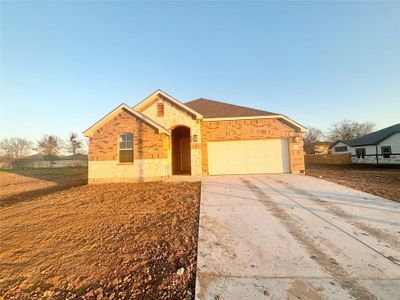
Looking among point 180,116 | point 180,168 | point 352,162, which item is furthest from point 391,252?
point 352,162

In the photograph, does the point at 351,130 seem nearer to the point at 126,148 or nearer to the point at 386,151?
the point at 386,151

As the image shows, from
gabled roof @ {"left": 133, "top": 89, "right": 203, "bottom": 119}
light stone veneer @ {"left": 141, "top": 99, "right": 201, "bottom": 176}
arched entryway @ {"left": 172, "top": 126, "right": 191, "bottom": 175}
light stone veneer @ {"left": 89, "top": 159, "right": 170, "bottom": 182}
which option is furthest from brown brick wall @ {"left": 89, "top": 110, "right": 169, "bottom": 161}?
arched entryway @ {"left": 172, "top": 126, "right": 191, "bottom": 175}

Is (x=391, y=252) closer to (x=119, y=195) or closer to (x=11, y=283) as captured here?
(x=11, y=283)

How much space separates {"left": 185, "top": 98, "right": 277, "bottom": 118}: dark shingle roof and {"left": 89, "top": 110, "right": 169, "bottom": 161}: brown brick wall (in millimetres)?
4082

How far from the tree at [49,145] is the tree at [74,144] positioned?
2.01 metres

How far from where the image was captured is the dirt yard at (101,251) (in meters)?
2.58

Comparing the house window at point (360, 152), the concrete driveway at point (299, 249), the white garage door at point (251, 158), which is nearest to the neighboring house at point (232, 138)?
the white garage door at point (251, 158)

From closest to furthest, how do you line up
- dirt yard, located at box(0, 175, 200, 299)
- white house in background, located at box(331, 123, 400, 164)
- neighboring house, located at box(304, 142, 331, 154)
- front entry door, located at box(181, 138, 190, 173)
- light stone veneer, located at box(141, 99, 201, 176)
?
dirt yard, located at box(0, 175, 200, 299), light stone veneer, located at box(141, 99, 201, 176), front entry door, located at box(181, 138, 190, 173), white house in background, located at box(331, 123, 400, 164), neighboring house, located at box(304, 142, 331, 154)

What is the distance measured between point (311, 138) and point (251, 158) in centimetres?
5303

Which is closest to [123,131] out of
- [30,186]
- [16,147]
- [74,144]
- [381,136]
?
[30,186]

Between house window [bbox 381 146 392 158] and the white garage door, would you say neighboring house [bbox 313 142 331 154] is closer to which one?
house window [bbox 381 146 392 158]

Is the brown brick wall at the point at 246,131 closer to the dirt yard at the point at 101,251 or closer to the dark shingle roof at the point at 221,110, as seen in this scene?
the dark shingle roof at the point at 221,110

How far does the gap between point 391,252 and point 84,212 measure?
7.44m

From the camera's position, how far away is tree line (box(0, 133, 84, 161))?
45.1 metres
